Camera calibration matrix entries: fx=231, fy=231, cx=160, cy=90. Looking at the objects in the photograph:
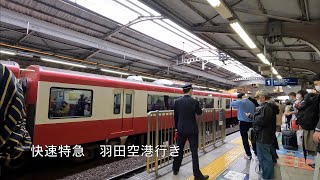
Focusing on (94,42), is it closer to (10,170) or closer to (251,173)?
(10,170)

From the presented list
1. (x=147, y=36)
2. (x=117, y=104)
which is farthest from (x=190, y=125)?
(x=147, y=36)

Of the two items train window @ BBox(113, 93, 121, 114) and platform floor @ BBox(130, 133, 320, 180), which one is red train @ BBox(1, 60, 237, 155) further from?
platform floor @ BBox(130, 133, 320, 180)

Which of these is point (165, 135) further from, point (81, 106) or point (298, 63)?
point (298, 63)

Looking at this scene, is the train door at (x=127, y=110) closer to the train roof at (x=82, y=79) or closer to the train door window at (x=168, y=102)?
the train roof at (x=82, y=79)

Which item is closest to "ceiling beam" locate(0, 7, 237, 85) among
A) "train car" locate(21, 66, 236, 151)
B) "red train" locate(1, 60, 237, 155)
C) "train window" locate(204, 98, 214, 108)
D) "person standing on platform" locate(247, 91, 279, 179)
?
"red train" locate(1, 60, 237, 155)

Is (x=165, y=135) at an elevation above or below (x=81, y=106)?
below

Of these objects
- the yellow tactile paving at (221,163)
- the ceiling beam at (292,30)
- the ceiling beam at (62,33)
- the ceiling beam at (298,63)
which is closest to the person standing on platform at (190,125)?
the yellow tactile paving at (221,163)

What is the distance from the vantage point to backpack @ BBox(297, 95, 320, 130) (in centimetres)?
396

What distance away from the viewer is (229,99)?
1683 centimetres

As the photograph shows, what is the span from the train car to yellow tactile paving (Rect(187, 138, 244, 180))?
10.7ft

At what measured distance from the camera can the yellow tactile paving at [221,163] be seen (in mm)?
4372

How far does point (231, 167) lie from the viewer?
187 inches

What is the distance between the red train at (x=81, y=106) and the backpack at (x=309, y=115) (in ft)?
16.1

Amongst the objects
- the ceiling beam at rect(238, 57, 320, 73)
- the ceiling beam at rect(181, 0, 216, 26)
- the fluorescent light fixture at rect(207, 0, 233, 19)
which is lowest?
the fluorescent light fixture at rect(207, 0, 233, 19)
